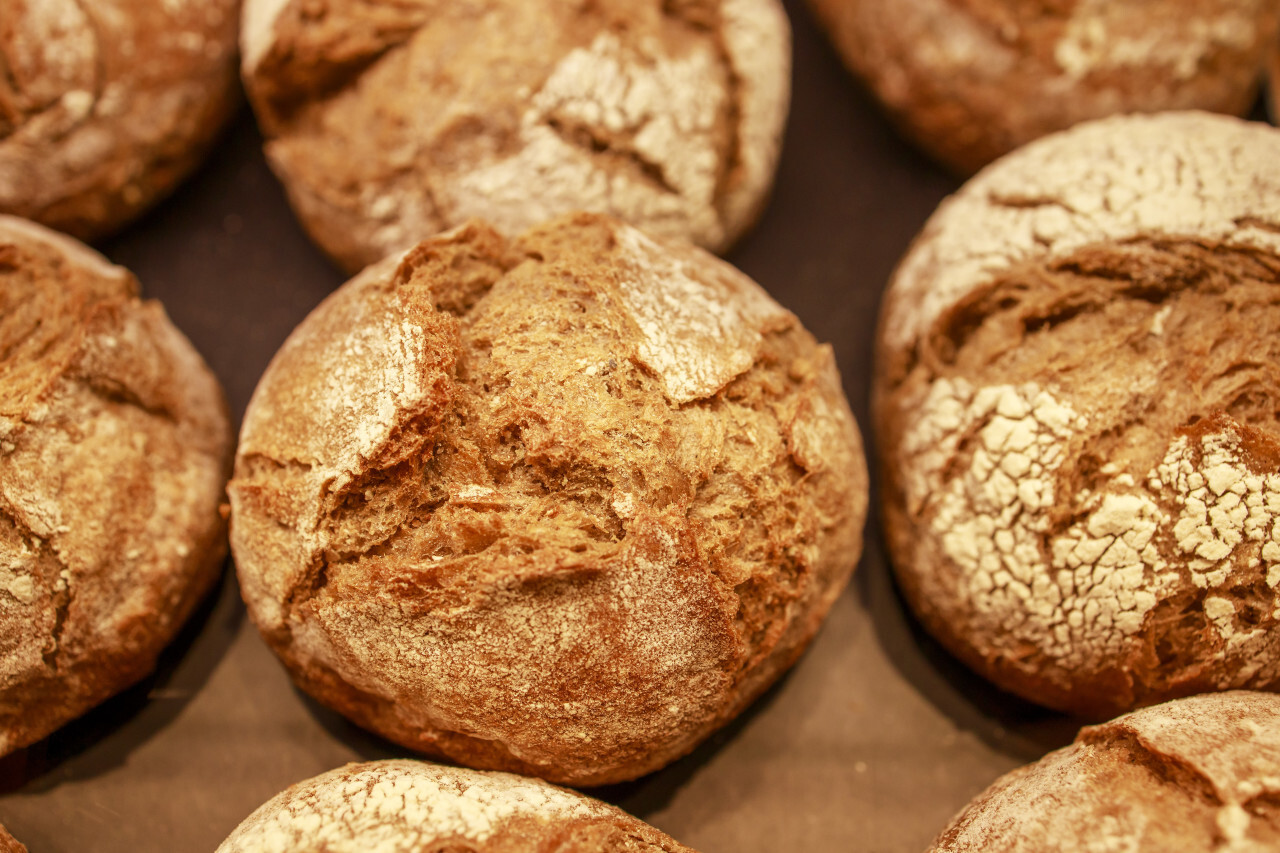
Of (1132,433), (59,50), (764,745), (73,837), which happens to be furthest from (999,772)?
(59,50)

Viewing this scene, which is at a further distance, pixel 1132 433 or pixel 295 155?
pixel 295 155

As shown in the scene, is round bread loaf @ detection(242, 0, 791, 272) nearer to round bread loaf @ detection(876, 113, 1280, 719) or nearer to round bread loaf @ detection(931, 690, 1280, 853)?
round bread loaf @ detection(876, 113, 1280, 719)

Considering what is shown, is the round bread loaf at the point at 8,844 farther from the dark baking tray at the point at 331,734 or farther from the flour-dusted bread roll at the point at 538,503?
the flour-dusted bread roll at the point at 538,503

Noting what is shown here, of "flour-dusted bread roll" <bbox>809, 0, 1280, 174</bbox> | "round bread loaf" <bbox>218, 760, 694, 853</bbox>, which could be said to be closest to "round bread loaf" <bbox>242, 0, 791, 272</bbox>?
"flour-dusted bread roll" <bbox>809, 0, 1280, 174</bbox>

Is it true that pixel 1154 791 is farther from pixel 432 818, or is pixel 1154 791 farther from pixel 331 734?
pixel 331 734

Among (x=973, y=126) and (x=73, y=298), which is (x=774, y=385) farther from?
(x=73, y=298)
